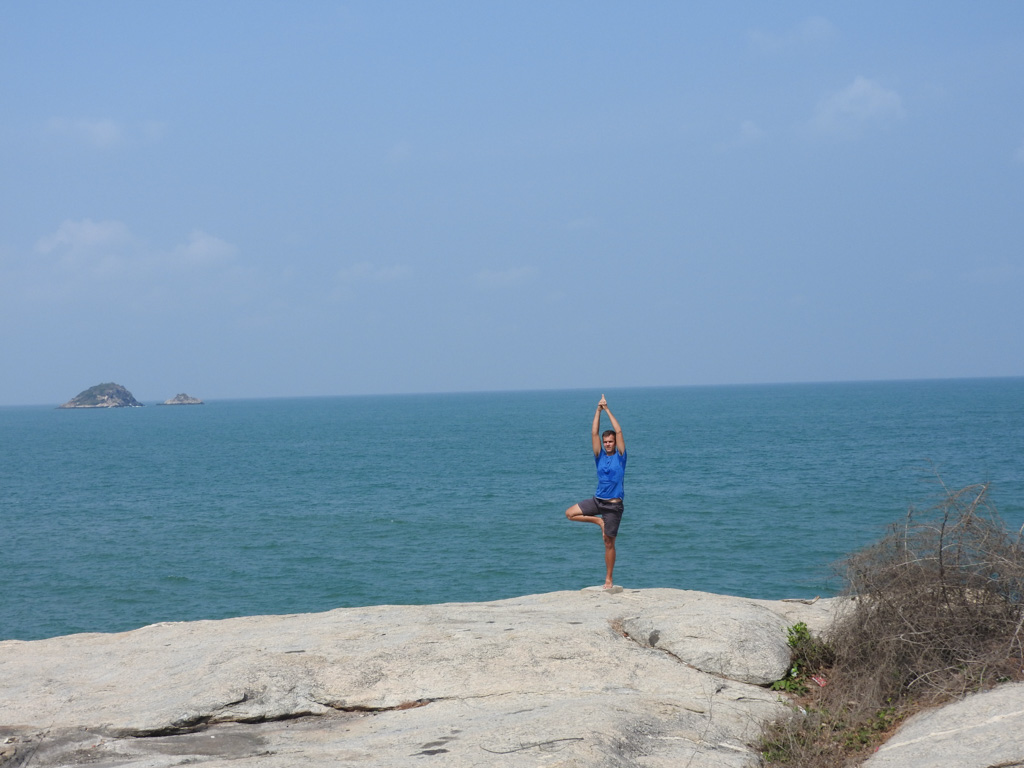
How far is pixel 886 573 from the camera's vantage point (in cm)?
873

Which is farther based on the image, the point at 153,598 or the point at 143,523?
the point at 143,523

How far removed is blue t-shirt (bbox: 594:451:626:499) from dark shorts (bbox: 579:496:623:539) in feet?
0.33

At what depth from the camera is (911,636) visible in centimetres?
830

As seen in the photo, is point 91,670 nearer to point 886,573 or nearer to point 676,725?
point 676,725

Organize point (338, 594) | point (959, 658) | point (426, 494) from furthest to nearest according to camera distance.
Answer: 1. point (426, 494)
2. point (338, 594)
3. point (959, 658)

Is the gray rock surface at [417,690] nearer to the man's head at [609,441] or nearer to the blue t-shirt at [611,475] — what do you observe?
the blue t-shirt at [611,475]

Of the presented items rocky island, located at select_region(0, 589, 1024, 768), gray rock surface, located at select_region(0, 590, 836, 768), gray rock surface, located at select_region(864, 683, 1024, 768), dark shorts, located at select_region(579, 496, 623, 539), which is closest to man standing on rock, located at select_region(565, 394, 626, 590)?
dark shorts, located at select_region(579, 496, 623, 539)

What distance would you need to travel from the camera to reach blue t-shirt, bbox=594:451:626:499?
11570 millimetres

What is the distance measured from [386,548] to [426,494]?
13861 mm

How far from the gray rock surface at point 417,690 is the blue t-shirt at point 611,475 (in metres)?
1.60

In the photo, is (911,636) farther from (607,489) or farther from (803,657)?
(607,489)

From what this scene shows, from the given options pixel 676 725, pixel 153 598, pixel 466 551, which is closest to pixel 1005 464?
pixel 466 551

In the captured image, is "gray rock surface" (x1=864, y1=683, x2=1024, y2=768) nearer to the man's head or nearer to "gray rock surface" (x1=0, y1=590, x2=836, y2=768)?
"gray rock surface" (x1=0, y1=590, x2=836, y2=768)

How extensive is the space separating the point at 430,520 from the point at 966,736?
31.6m
